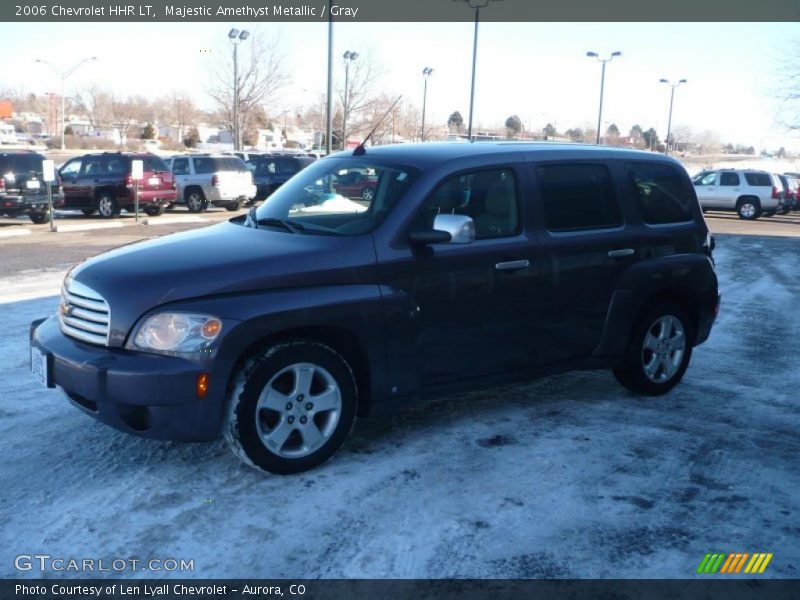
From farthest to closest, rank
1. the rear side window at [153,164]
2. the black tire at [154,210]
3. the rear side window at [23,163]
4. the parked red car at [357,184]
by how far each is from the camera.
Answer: the black tire at [154,210] < the rear side window at [153,164] < the rear side window at [23,163] < the parked red car at [357,184]

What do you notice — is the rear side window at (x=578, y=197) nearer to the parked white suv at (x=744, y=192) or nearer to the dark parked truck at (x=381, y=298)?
the dark parked truck at (x=381, y=298)

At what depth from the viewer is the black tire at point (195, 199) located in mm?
23656

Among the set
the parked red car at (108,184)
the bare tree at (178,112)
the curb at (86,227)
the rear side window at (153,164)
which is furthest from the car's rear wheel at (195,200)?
the bare tree at (178,112)

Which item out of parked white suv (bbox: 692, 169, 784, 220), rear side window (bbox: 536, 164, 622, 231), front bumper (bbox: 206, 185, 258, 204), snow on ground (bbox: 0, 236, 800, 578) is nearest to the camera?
snow on ground (bbox: 0, 236, 800, 578)

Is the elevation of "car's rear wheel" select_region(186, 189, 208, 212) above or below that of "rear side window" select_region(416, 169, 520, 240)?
below

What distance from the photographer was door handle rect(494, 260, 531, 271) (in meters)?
4.98

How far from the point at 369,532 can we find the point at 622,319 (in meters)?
2.71

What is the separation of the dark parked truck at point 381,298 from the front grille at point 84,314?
0.5 inches

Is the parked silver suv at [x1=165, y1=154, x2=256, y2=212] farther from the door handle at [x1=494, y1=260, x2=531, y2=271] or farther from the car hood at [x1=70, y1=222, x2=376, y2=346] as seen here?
the door handle at [x1=494, y1=260, x2=531, y2=271]

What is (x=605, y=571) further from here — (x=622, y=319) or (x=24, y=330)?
(x=24, y=330)

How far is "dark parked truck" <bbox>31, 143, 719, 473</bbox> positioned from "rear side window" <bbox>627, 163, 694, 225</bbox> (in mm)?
16

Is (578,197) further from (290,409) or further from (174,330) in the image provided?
(174,330)

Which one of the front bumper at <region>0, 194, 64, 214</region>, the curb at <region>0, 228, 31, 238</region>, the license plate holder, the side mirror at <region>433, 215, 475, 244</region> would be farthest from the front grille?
the front bumper at <region>0, 194, 64, 214</region>

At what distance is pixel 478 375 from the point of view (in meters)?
5.00
